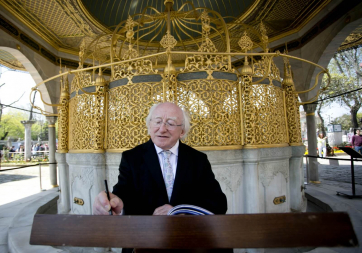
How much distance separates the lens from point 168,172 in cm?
161

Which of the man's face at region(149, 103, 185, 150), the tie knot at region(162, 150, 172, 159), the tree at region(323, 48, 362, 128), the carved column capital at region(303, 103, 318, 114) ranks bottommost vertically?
the tie knot at region(162, 150, 172, 159)

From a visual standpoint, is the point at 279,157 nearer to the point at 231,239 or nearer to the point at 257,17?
the point at 231,239

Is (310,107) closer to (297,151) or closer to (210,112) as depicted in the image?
(297,151)

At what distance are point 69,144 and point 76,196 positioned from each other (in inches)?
39.1

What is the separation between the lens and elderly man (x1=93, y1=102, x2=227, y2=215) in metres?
1.54

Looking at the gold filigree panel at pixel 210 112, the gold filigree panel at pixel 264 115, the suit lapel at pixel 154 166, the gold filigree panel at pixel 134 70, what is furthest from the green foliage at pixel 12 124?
the suit lapel at pixel 154 166

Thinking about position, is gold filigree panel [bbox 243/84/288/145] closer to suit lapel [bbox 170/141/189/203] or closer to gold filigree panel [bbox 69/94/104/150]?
suit lapel [bbox 170/141/189/203]

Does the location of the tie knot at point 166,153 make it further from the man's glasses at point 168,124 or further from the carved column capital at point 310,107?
the carved column capital at point 310,107

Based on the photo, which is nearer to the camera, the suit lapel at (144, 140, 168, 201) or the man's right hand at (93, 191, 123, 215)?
the man's right hand at (93, 191, 123, 215)

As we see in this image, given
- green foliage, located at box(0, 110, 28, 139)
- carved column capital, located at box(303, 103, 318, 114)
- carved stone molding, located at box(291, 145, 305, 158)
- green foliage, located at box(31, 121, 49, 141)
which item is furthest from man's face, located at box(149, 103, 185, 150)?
green foliage, located at box(31, 121, 49, 141)

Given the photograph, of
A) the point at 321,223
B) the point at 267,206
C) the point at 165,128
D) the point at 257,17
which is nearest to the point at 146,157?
the point at 165,128

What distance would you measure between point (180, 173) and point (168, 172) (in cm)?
11

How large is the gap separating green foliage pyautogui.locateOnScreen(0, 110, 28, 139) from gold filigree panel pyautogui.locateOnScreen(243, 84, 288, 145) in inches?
1543

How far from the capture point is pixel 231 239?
0.87 meters
